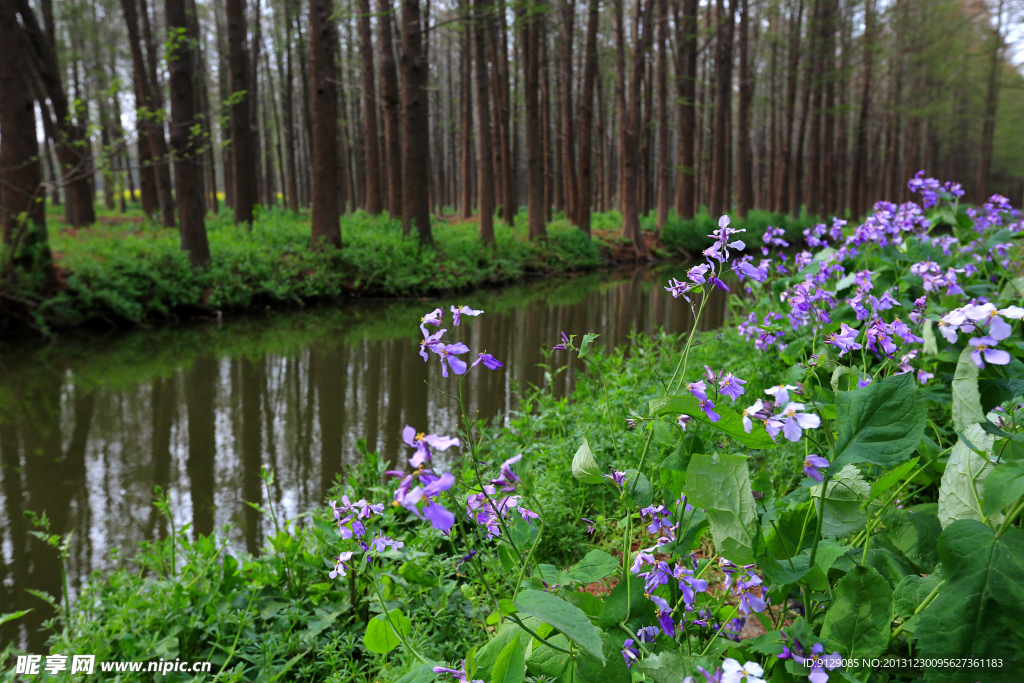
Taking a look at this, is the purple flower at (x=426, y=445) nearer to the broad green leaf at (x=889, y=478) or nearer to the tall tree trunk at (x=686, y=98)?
the broad green leaf at (x=889, y=478)

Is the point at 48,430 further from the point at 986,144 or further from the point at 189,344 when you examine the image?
the point at 986,144

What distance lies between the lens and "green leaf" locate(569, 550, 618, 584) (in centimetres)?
123

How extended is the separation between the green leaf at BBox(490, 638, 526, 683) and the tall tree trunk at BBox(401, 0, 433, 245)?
12401mm

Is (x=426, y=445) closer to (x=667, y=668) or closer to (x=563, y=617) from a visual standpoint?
(x=563, y=617)

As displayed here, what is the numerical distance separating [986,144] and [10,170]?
1462 inches

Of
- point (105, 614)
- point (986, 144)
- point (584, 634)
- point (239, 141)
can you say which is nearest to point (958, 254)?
point (584, 634)

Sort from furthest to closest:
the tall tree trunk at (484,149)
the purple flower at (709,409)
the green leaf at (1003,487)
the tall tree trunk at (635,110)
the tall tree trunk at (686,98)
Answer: the tall tree trunk at (686,98) → the tall tree trunk at (635,110) → the tall tree trunk at (484,149) → the purple flower at (709,409) → the green leaf at (1003,487)

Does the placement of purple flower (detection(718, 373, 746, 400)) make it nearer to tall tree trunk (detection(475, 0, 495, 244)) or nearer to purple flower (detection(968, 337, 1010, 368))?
purple flower (detection(968, 337, 1010, 368))

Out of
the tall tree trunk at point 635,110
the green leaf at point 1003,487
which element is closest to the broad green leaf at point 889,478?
the green leaf at point 1003,487

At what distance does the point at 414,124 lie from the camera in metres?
12.5

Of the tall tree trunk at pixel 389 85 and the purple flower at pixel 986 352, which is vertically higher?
the tall tree trunk at pixel 389 85

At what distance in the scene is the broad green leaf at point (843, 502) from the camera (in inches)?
44.0

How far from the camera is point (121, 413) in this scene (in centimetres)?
552

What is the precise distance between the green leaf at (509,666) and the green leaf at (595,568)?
21cm
